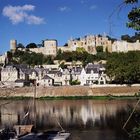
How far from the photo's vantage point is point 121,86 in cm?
6297

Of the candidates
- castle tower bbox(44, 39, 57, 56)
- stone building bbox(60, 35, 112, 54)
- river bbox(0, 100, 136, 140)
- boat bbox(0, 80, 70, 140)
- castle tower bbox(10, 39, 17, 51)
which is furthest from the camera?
castle tower bbox(10, 39, 17, 51)

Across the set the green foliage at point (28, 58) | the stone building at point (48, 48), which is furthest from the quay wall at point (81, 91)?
the stone building at point (48, 48)

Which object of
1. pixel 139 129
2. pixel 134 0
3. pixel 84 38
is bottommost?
pixel 139 129

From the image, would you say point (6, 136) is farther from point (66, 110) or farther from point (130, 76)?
point (130, 76)

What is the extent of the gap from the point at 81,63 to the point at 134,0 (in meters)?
86.5

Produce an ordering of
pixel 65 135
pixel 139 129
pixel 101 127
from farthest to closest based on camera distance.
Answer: pixel 101 127
pixel 65 135
pixel 139 129

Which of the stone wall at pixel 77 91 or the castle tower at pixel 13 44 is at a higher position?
the castle tower at pixel 13 44

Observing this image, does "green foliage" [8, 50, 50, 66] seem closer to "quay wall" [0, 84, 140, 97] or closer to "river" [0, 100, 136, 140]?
"quay wall" [0, 84, 140, 97]

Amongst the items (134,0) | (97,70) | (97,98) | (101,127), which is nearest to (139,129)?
(134,0)

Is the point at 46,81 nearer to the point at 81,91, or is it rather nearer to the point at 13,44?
the point at 81,91

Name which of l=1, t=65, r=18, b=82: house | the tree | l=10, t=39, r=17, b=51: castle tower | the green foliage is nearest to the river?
the tree

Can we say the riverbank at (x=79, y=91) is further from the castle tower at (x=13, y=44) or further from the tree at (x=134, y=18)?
the tree at (x=134, y=18)

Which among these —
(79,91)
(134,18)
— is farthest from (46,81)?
(134,18)

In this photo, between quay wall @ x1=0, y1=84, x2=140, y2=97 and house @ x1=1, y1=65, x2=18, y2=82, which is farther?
house @ x1=1, y1=65, x2=18, y2=82
